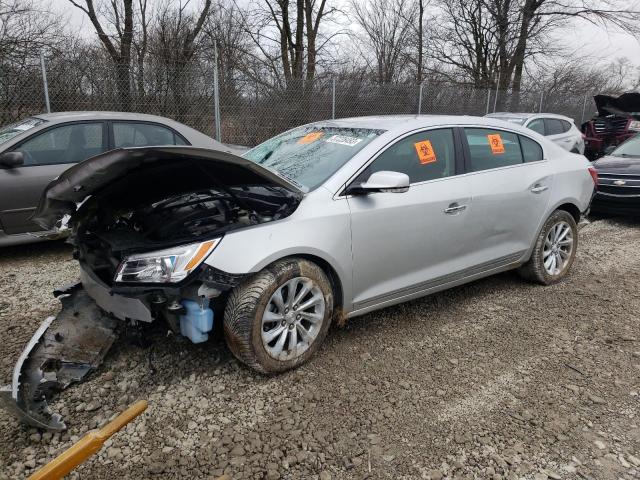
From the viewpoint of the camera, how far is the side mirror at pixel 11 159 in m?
4.67

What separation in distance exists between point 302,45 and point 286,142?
1482 cm

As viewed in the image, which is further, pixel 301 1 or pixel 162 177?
pixel 301 1

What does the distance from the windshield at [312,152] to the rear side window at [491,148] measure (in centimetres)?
88

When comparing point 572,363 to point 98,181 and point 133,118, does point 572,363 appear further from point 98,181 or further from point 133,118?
point 133,118

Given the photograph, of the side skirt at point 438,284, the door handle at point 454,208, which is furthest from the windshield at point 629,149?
the door handle at point 454,208

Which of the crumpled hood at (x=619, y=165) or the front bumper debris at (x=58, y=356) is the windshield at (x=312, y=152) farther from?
the crumpled hood at (x=619, y=165)

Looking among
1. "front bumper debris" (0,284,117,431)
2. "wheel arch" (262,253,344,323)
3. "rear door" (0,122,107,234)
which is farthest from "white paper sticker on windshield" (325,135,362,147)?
"rear door" (0,122,107,234)

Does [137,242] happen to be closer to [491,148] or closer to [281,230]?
[281,230]

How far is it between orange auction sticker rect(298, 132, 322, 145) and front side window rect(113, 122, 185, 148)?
7.80ft

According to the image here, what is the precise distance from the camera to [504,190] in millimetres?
3908

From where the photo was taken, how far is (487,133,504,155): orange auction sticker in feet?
13.1

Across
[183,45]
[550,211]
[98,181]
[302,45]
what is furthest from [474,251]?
[302,45]

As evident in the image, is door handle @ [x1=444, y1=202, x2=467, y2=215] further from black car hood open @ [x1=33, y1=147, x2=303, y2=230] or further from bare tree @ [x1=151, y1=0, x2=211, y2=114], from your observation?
bare tree @ [x1=151, y1=0, x2=211, y2=114]

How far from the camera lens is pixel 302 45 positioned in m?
17.4
